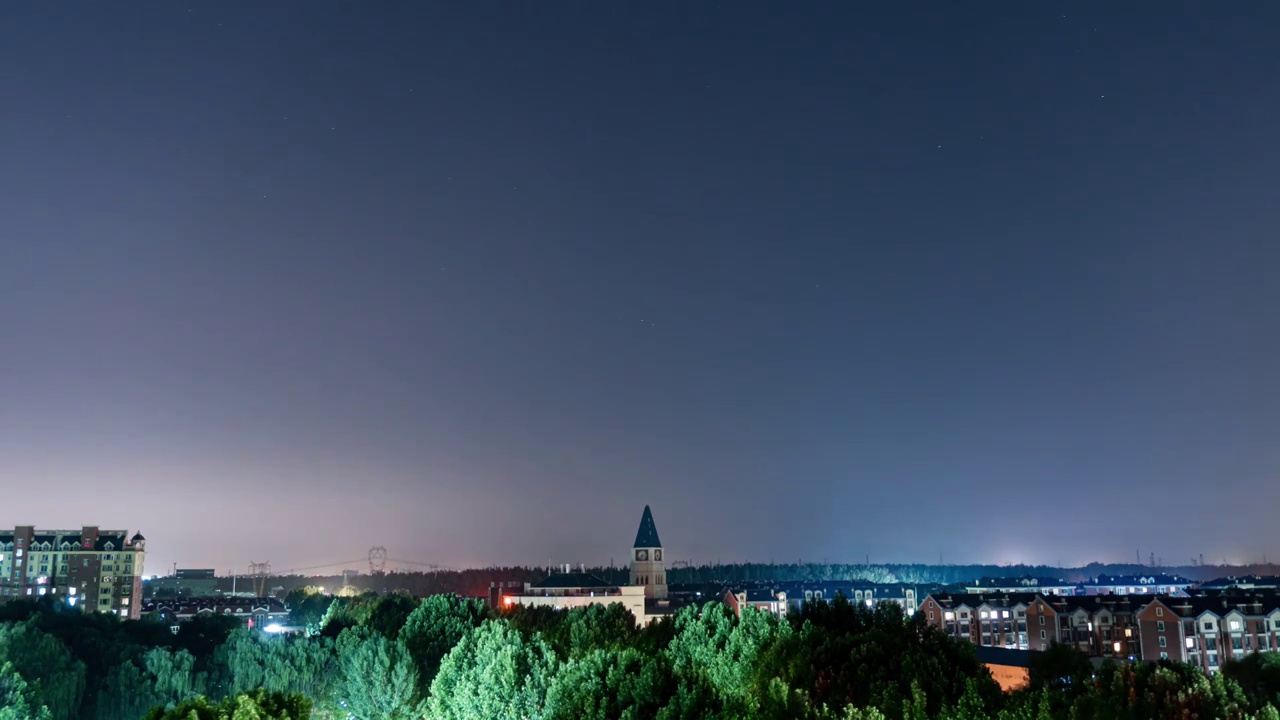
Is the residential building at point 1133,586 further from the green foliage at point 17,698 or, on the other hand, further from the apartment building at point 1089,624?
the green foliage at point 17,698

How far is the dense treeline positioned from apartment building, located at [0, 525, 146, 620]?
43.3 metres

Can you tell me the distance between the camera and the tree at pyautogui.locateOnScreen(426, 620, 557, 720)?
4422 cm

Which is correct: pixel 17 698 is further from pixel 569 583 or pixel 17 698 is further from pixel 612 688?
pixel 569 583

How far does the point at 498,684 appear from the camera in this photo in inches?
1766

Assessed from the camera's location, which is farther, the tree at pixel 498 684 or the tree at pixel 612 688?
the tree at pixel 498 684

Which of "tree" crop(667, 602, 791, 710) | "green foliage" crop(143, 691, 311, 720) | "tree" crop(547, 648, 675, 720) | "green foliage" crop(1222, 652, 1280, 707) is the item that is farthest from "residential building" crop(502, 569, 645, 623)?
"green foliage" crop(143, 691, 311, 720)

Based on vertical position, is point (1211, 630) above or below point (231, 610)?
above

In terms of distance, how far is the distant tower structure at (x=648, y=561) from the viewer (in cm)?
11931

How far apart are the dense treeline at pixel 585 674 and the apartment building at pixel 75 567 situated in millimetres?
43312

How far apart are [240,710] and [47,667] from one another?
41.6 metres

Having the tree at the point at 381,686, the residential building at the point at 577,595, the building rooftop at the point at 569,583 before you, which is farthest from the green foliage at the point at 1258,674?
the building rooftop at the point at 569,583

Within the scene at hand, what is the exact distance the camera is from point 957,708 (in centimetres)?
3644

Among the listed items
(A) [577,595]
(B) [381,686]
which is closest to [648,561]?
(A) [577,595]

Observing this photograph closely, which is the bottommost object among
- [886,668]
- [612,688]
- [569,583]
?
[886,668]
